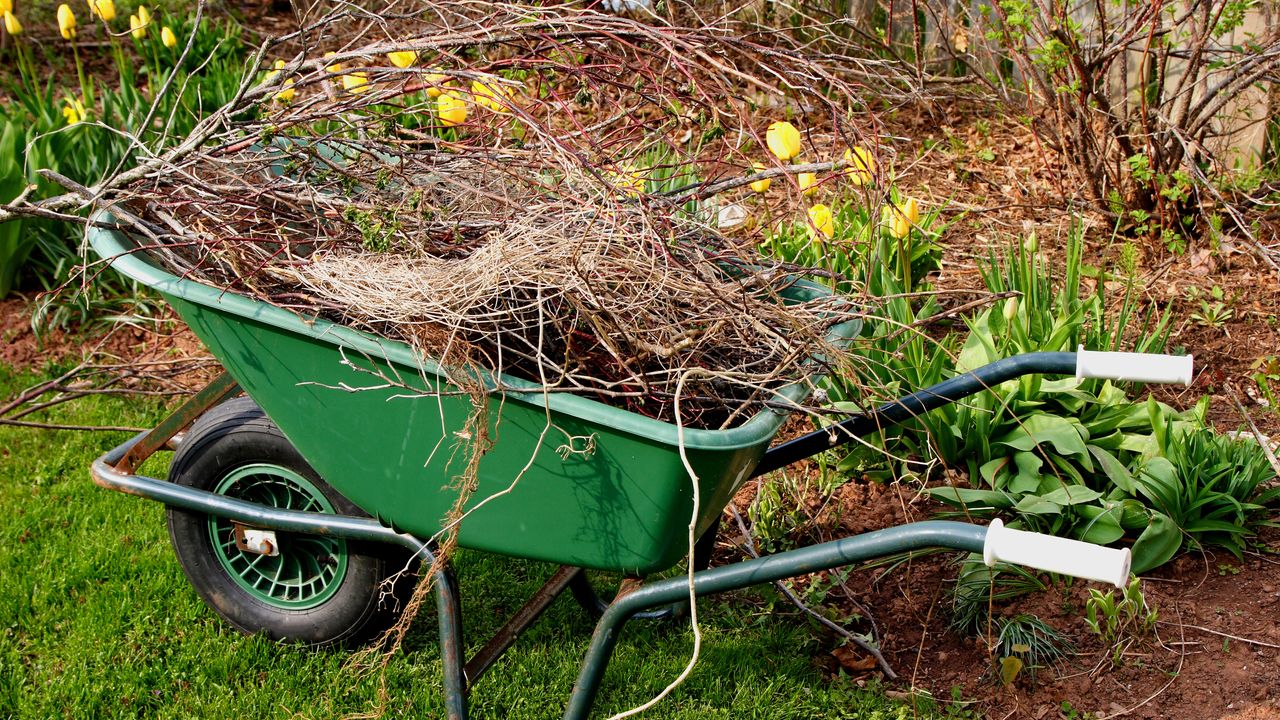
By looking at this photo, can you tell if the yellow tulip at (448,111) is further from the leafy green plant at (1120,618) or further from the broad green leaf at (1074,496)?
the leafy green plant at (1120,618)

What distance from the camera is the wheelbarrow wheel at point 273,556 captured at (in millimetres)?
2156

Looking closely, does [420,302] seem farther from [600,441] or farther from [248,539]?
[248,539]

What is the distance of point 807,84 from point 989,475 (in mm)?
1234

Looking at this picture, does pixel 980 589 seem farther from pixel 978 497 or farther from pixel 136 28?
pixel 136 28

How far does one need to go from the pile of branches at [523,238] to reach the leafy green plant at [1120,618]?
3.20 ft

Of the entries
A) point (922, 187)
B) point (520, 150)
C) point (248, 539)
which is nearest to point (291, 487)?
point (248, 539)

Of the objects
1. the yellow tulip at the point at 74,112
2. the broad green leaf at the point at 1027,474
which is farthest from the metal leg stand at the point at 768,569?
the yellow tulip at the point at 74,112

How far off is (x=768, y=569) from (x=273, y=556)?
126cm

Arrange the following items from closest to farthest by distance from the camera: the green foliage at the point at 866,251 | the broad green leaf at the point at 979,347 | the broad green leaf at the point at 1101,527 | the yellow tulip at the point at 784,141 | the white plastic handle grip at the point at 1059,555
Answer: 1. the white plastic handle grip at the point at 1059,555
2. the yellow tulip at the point at 784,141
3. the broad green leaf at the point at 1101,527
4. the broad green leaf at the point at 979,347
5. the green foliage at the point at 866,251

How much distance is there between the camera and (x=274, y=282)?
1.90 m

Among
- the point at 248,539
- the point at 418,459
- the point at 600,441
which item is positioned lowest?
the point at 248,539

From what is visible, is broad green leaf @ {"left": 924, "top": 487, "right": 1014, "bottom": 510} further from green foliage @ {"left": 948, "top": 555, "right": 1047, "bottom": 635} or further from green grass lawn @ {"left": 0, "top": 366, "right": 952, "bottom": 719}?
green grass lawn @ {"left": 0, "top": 366, "right": 952, "bottom": 719}

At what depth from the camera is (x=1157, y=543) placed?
247 centimetres

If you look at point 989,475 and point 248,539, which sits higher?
point 248,539
